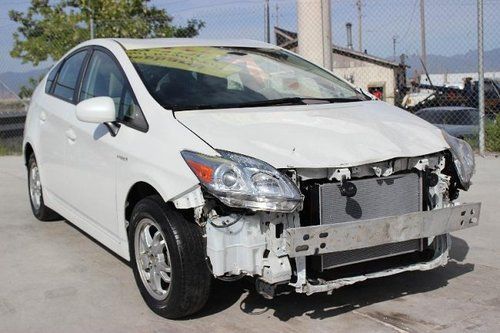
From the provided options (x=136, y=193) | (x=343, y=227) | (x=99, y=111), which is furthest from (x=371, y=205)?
(x=99, y=111)

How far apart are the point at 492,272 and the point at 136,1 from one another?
16150 millimetres

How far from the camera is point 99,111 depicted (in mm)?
4207

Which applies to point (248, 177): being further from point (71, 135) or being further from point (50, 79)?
point (50, 79)

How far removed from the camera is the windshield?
A: 438 centimetres

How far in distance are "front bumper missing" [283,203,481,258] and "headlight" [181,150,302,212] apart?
0.59ft

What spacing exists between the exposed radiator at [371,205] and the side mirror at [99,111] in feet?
4.93

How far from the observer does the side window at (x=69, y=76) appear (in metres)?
5.39

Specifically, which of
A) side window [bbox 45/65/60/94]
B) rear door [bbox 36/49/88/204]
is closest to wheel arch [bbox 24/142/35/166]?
rear door [bbox 36/49/88/204]

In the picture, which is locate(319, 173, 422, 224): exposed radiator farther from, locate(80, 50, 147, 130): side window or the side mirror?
the side mirror

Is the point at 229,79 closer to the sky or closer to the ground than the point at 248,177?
closer to the sky

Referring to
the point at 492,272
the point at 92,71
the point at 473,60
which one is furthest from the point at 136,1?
the point at 492,272

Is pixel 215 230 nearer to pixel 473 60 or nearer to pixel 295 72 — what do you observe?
pixel 295 72

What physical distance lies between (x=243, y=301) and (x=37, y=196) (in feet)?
10.1

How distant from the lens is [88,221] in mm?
4926
